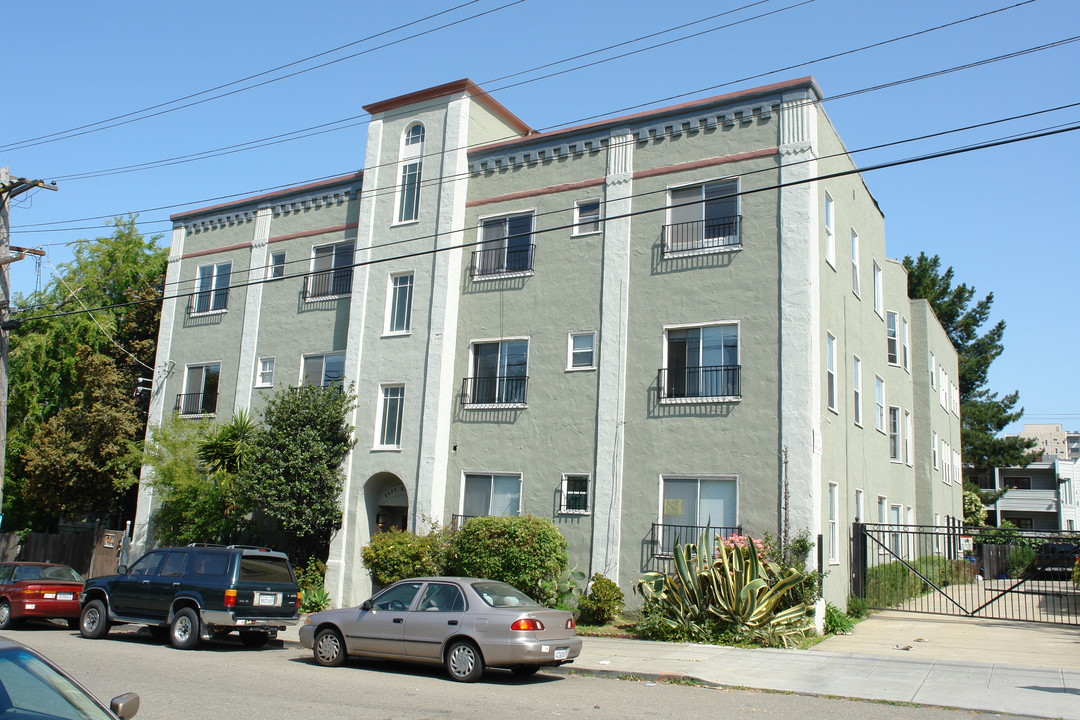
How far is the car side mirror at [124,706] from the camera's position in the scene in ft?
17.0

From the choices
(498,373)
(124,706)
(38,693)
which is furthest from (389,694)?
(498,373)

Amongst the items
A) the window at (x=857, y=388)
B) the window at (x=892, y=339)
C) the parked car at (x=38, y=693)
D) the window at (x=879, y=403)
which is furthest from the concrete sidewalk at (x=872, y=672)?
the window at (x=892, y=339)

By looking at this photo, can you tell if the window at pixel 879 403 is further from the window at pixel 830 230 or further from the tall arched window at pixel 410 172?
the tall arched window at pixel 410 172

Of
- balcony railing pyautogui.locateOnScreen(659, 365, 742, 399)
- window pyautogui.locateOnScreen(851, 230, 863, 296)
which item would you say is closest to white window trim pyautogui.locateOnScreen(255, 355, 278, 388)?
balcony railing pyautogui.locateOnScreen(659, 365, 742, 399)

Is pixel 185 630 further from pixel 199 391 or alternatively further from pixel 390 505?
pixel 199 391

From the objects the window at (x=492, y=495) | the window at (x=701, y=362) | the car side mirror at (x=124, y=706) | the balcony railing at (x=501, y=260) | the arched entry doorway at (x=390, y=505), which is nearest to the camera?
the car side mirror at (x=124, y=706)

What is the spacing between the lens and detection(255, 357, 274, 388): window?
26328mm

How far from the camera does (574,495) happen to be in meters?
20.0

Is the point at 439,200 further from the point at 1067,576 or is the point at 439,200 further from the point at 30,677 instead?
the point at 1067,576

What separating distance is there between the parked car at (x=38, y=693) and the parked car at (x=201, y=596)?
10.2 meters

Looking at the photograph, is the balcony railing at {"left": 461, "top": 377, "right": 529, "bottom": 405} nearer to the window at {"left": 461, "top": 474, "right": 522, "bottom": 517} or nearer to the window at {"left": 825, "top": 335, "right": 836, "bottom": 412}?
the window at {"left": 461, "top": 474, "right": 522, "bottom": 517}

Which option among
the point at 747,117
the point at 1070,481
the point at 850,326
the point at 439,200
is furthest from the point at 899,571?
the point at 1070,481

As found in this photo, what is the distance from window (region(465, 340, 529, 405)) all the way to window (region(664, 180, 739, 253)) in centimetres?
449

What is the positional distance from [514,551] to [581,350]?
503 centimetres
